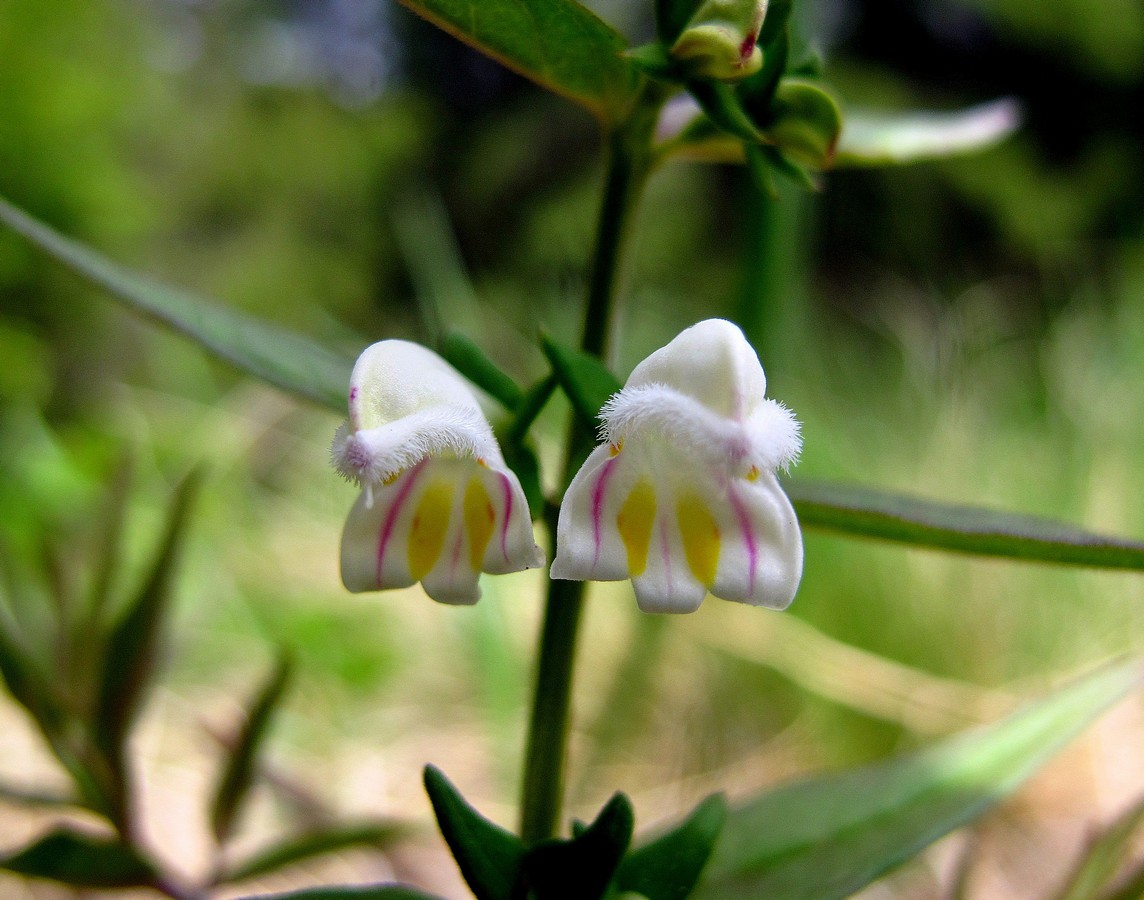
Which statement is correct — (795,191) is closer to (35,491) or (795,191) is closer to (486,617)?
(486,617)

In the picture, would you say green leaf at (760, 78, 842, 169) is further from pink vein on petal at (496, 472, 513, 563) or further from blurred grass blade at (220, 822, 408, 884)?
blurred grass blade at (220, 822, 408, 884)

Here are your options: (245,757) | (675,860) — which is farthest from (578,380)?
(245,757)

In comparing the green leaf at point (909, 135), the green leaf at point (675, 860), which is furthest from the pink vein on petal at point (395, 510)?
the green leaf at point (909, 135)

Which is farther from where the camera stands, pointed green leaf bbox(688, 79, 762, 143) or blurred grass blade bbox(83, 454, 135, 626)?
blurred grass blade bbox(83, 454, 135, 626)

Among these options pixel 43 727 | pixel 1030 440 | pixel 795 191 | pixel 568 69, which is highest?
pixel 568 69

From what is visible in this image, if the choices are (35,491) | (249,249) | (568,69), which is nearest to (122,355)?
(249,249)

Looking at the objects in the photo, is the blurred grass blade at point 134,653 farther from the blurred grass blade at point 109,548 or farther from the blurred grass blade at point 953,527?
the blurred grass blade at point 953,527

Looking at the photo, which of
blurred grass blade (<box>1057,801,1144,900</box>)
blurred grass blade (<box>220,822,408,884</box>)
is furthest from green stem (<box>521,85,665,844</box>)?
blurred grass blade (<box>1057,801,1144,900</box>)
